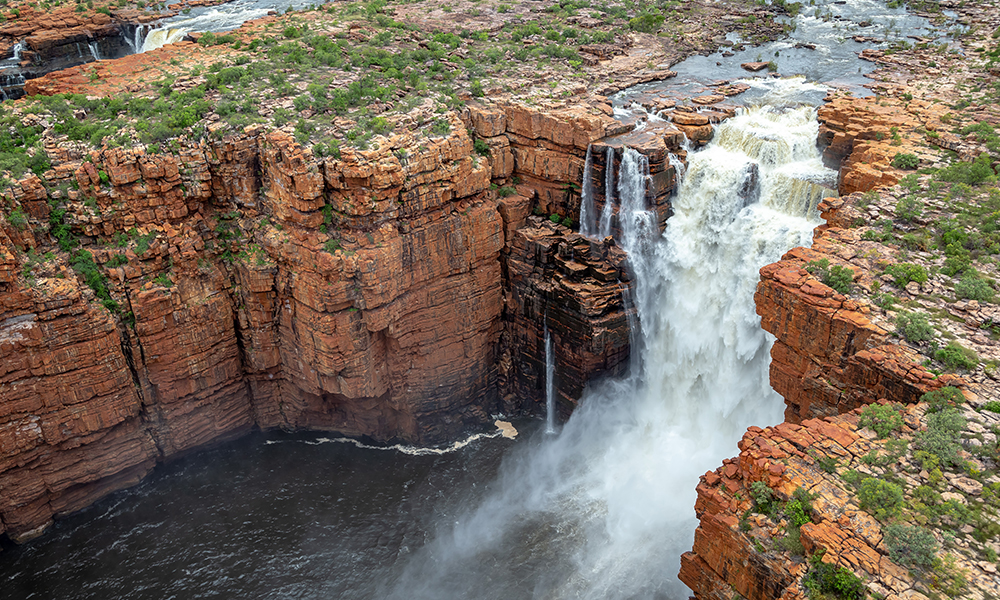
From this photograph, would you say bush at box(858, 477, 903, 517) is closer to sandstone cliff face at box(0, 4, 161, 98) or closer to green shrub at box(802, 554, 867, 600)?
green shrub at box(802, 554, 867, 600)

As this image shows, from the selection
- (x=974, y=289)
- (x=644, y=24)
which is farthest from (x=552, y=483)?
(x=644, y=24)

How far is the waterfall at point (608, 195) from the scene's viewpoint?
30.7 meters

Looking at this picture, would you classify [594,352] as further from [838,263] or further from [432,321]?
[838,263]

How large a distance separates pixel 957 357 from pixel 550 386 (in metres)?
18.2

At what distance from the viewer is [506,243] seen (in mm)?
33375

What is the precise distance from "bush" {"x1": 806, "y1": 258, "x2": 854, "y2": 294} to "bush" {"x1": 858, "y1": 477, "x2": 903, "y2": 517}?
719 centimetres

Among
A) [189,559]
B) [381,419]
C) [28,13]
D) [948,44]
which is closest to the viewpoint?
[189,559]

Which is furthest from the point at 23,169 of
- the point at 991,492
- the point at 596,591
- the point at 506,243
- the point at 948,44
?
the point at 948,44

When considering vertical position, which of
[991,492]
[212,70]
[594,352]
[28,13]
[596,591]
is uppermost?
[28,13]

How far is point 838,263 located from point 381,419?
20.9 metres

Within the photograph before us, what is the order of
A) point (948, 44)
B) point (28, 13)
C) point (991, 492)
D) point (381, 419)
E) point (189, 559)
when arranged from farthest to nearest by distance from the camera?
point (28, 13) < point (948, 44) < point (381, 419) < point (189, 559) < point (991, 492)

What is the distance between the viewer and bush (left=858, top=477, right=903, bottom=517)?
52.0 ft

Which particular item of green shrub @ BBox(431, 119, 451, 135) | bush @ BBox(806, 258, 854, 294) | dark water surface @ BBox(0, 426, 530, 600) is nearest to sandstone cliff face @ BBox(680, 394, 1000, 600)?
bush @ BBox(806, 258, 854, 294)

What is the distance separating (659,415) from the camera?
31391 mm
